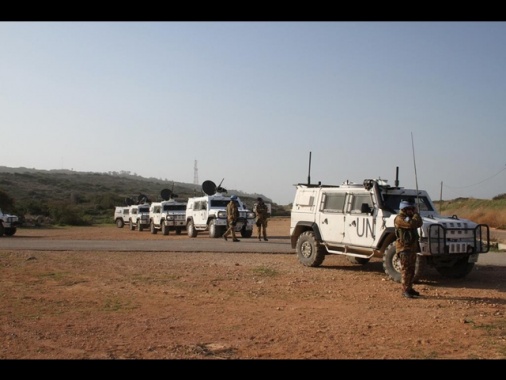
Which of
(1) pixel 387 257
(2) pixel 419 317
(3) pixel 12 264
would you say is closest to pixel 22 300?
(3) pixel 12 264

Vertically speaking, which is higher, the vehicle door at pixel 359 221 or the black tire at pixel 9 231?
the vehicle door at pixel 359 221

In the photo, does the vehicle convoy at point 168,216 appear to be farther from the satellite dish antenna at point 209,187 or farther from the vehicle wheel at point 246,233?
the vehicle wheel at point 246,233

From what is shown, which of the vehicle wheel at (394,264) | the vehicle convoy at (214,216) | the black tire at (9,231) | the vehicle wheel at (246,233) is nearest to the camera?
the vehicle wheel at (394,264)

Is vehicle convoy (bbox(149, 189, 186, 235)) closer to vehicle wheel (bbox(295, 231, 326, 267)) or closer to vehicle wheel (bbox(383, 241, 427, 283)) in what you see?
vehicle wheel (bbox(295, 231, 326, 267))

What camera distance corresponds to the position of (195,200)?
2736 centimetres

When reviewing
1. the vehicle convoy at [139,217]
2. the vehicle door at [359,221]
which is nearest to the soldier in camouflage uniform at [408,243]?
the vehicle door at [359,221]

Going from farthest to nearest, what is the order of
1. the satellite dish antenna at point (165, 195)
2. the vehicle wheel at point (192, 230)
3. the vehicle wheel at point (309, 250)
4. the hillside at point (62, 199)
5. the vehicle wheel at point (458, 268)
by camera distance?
the hillside at point (62, 199)
the satellite dish antenna at point (165, 195)
the vehicle wheel at point (192, 230)
the vehicle wheel at point (309, 250)
the vehicle wheel at point (458, 268)

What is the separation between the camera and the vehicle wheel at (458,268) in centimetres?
1166

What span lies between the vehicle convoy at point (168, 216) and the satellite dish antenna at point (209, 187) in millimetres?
2714

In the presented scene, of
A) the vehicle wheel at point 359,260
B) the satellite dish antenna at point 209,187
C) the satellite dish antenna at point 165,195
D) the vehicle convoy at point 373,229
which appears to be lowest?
the vehicle wheel at point 359,260

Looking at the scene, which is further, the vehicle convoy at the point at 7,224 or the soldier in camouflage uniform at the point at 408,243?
the vehicle convoy at the point at 7,224

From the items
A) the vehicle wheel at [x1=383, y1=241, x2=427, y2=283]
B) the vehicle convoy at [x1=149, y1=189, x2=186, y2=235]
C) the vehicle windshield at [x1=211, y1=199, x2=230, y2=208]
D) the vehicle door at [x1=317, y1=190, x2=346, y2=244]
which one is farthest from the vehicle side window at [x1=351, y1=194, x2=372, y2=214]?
the vehicle convoy at [x1=149, y1=189, x2=186, y2=235]

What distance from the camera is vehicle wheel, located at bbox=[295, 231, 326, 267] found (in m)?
13.4
